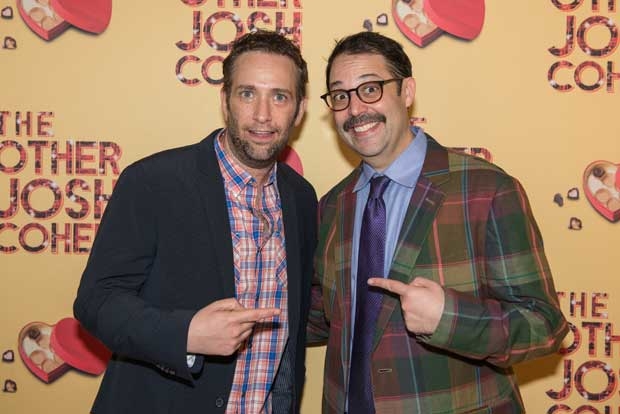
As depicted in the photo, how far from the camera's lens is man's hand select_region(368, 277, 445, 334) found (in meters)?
1.41

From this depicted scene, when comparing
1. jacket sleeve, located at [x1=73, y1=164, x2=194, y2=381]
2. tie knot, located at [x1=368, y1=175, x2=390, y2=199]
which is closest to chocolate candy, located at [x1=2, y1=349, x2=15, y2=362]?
jacket sleeve, located at [x1=73, y1=164, x2=194, y2=381]

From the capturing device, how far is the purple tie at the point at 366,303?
1.64 metres

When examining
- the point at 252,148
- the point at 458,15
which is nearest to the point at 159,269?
the point at 252,148

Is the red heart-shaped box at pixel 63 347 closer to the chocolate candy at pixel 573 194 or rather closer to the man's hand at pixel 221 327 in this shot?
the man's hand at pixel 221 327

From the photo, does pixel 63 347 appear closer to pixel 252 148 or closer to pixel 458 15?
pixel 252 148

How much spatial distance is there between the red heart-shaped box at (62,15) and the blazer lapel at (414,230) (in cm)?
139

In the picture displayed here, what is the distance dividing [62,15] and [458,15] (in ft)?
4.98

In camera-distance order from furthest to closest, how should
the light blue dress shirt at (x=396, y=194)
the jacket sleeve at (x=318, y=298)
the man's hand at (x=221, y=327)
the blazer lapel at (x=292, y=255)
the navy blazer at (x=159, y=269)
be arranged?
the jacket sleeve at (x=318, y=298) < the blazer lapel at (x=292, y=255) < the light blue dress shirt at (x=396, y=194) < the navy blazer at (x=159, y=269) < the man's hand at (x=221, y=327)

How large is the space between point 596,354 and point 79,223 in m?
2.07

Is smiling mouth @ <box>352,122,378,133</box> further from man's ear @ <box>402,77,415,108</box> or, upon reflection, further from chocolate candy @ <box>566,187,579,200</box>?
chocolate candy @ <box>566,187,579,200</box>

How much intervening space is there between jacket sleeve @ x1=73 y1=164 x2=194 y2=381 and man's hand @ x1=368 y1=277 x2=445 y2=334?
0.55 m

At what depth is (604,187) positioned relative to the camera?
216 cm

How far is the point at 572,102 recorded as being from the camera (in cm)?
215

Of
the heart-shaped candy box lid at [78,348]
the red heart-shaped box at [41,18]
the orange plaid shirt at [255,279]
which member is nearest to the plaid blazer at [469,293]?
the orange plaid shirt at [255,279]
